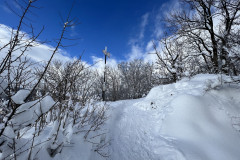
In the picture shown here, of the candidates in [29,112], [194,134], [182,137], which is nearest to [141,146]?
[182,137]

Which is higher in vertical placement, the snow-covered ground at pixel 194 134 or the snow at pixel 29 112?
the snow at pixel 29 112

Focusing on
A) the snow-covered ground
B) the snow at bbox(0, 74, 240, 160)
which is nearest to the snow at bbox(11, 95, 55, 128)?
the snow at bbox(0, 74, 240, 160)

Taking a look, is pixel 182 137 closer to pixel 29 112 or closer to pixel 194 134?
pixel 194 134

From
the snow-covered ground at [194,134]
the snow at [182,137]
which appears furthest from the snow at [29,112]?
the snow-covered ground at [194,134]

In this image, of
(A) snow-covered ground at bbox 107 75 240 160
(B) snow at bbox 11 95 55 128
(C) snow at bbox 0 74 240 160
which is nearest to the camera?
(B) snow at bbox 11 95 55 128

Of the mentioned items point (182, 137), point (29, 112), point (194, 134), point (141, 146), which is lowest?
point (141, 146)

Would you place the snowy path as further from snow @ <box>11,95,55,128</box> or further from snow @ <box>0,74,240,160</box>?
snow @ <box>11,95,55,128</box>

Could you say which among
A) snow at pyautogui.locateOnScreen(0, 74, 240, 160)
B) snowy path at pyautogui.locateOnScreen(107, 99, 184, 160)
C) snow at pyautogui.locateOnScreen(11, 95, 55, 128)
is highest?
snow at pyautogui.locateOnScreen(11, 95, 55, 128)

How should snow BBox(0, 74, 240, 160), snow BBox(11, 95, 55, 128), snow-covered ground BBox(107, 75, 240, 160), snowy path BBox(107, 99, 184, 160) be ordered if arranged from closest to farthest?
1. snow BBox(11, 95, 55, 128)
2. snow BBox(0, 74, 240, 160)
3. snow-covered ground BBox(107, 75, 240, 160)
4. snowy path BBox(107, 99, 184, 160)

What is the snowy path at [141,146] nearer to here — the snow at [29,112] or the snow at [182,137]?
the snow at [182,137]

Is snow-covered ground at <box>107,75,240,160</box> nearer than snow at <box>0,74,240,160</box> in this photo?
No

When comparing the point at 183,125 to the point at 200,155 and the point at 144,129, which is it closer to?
the point at 200,155

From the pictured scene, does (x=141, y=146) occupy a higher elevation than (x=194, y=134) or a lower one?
lower

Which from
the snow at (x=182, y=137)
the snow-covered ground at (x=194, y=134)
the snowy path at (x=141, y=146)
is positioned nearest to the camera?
the snow at (x=182, y=137)
